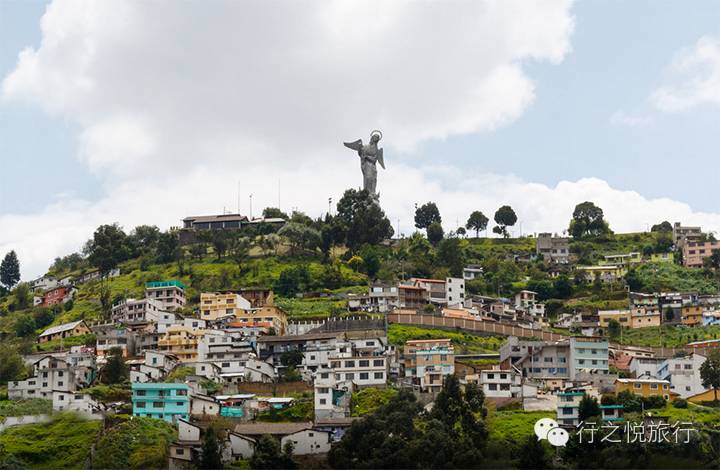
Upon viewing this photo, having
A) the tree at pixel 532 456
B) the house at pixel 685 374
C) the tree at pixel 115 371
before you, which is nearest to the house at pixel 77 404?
the tree at pixel 115 371

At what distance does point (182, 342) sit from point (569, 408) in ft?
80.3

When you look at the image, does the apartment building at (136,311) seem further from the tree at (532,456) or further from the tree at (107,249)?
the tree at (532,456)

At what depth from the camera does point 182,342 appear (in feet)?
243

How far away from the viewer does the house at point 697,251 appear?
101438mm

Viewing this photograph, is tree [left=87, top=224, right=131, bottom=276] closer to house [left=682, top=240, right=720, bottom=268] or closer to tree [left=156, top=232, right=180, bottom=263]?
tree [left=156, top=232, right=180, bottom=263]

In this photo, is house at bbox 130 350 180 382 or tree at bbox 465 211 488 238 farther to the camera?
tree at bbox 465 211 488 238

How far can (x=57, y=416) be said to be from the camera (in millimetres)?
60531

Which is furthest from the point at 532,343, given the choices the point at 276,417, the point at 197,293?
the point at 197,293

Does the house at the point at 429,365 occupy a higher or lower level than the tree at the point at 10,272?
lower

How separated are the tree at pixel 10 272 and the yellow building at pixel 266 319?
35.5 metres

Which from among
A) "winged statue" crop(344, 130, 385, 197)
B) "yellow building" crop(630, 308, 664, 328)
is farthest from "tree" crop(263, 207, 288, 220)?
"yellow building" crop(630, 308, 664, 328)

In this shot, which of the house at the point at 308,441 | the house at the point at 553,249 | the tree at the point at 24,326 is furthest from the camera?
the house at the point at 553,249

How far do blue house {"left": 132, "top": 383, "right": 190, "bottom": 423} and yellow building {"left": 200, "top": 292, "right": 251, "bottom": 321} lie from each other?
21568 millimetres

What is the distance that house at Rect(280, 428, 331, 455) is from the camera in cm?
5559
